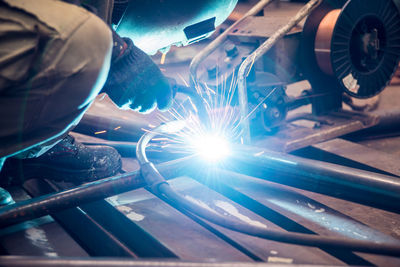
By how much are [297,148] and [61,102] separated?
4.42 feet

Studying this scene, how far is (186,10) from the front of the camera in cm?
185

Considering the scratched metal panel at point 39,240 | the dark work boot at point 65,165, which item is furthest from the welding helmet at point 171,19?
the scratched metal panel at point 39,240

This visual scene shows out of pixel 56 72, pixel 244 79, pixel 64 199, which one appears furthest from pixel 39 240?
pixel 244 79

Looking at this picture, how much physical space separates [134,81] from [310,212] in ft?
2.58

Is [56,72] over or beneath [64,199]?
over

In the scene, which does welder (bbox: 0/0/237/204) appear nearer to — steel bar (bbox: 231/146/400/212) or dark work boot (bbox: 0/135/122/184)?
dark work boot (bbox: 0/135/122/184)

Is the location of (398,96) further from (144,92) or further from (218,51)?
(144,92)

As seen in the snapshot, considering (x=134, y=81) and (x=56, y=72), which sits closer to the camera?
(x=56, y=72)

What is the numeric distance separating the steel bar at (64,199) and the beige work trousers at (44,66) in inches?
6.6

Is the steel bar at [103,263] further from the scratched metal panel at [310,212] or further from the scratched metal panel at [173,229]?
the scratched metal panel at [310,212]

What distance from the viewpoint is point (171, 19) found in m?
1.87

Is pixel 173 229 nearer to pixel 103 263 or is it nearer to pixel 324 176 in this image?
pixel 103 263

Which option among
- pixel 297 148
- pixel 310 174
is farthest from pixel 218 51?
pixel 310 174

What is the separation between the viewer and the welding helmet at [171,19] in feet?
5.94
